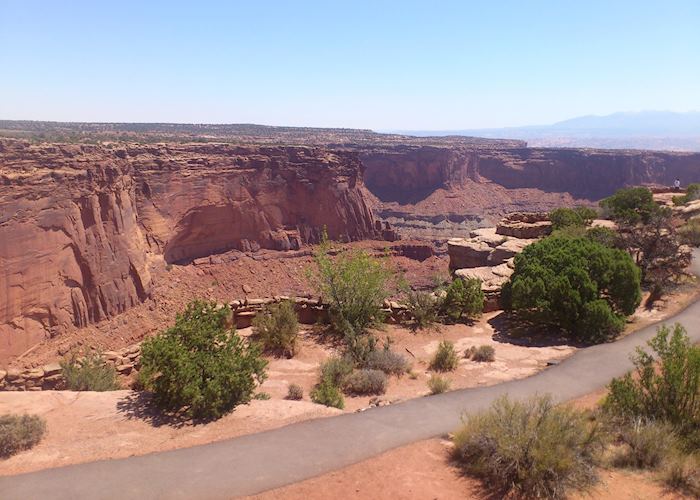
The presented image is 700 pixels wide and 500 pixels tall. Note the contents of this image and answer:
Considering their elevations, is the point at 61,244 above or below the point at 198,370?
below

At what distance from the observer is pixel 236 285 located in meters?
36.4

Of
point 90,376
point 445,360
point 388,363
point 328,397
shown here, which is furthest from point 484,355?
point 90,376

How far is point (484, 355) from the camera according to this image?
11.8 metres

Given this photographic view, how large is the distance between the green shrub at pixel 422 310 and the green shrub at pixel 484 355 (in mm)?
2683

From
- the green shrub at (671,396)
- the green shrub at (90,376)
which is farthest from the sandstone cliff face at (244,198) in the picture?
the green shrub at (671,396)

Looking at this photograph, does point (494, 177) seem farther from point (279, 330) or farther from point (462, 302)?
point (279, 330)

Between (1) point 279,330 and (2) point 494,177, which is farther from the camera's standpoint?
(2) point 494,177

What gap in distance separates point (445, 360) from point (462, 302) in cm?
402

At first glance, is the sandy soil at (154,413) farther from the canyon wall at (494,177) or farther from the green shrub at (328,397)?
the canyon wall at (494,177)

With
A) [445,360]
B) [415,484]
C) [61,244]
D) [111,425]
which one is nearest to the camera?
[415,484]

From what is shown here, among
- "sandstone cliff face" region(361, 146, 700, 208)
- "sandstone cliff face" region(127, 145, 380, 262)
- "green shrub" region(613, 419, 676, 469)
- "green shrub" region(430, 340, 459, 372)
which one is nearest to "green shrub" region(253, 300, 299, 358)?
"green shrub" region(430, 340, 459, 372)

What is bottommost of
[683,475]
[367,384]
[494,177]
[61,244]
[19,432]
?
[367,384]

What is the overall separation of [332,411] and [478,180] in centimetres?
8441

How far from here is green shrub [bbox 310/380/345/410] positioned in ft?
30.3
